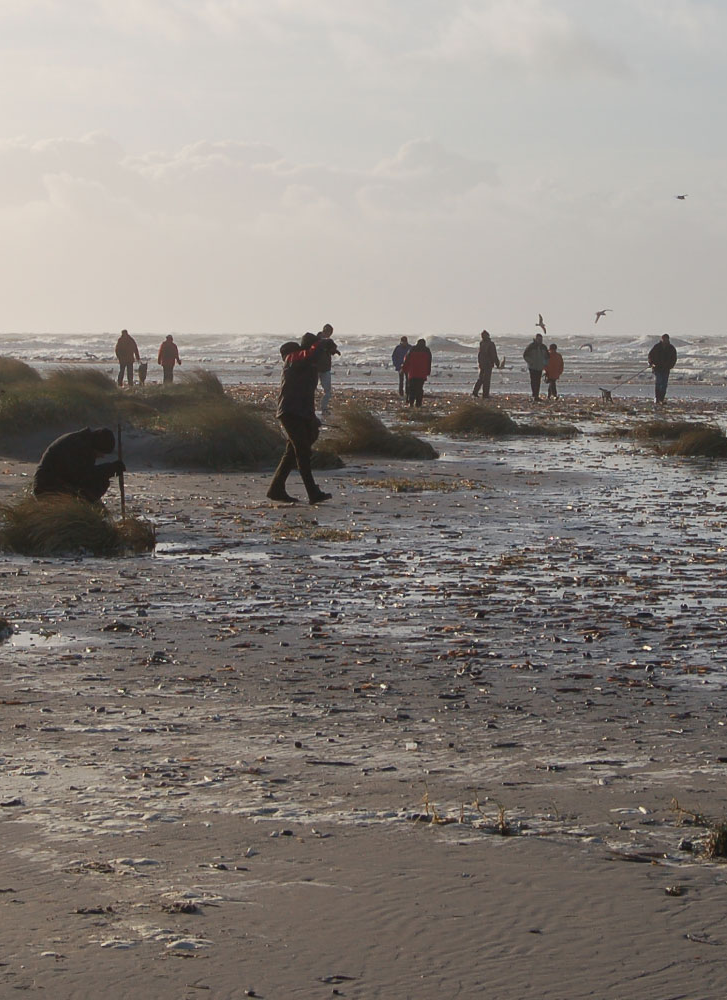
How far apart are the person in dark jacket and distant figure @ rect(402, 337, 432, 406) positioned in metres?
16.7

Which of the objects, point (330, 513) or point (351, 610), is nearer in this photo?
point (351, 610)

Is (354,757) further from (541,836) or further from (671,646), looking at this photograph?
(671,646)

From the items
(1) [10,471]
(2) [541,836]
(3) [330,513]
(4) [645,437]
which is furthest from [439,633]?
(4) [645,437]

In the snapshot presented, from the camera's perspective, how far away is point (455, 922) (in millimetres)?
4293

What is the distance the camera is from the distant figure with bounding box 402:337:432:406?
3219cm

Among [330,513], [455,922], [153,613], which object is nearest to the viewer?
[455,922]

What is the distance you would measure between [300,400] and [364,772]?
9.18 metres

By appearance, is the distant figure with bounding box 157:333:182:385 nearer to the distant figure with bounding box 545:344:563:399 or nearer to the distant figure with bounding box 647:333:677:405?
the distant figure with bounding box 545:344:563:399

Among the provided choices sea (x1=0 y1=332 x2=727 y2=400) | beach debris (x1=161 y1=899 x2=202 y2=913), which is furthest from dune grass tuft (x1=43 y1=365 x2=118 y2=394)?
beach debris (x1=161 y1=899 x2=202 y2=913)

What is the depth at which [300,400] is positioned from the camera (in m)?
14.8

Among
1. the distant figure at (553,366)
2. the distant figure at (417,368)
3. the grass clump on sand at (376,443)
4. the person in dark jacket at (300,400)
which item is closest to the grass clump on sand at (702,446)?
the grass clump on sand at (376,443)

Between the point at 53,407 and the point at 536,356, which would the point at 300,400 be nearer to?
the point at 53,407

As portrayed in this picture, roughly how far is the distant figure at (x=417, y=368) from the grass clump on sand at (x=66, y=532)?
20.1 meters

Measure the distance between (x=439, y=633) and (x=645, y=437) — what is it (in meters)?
17.1
